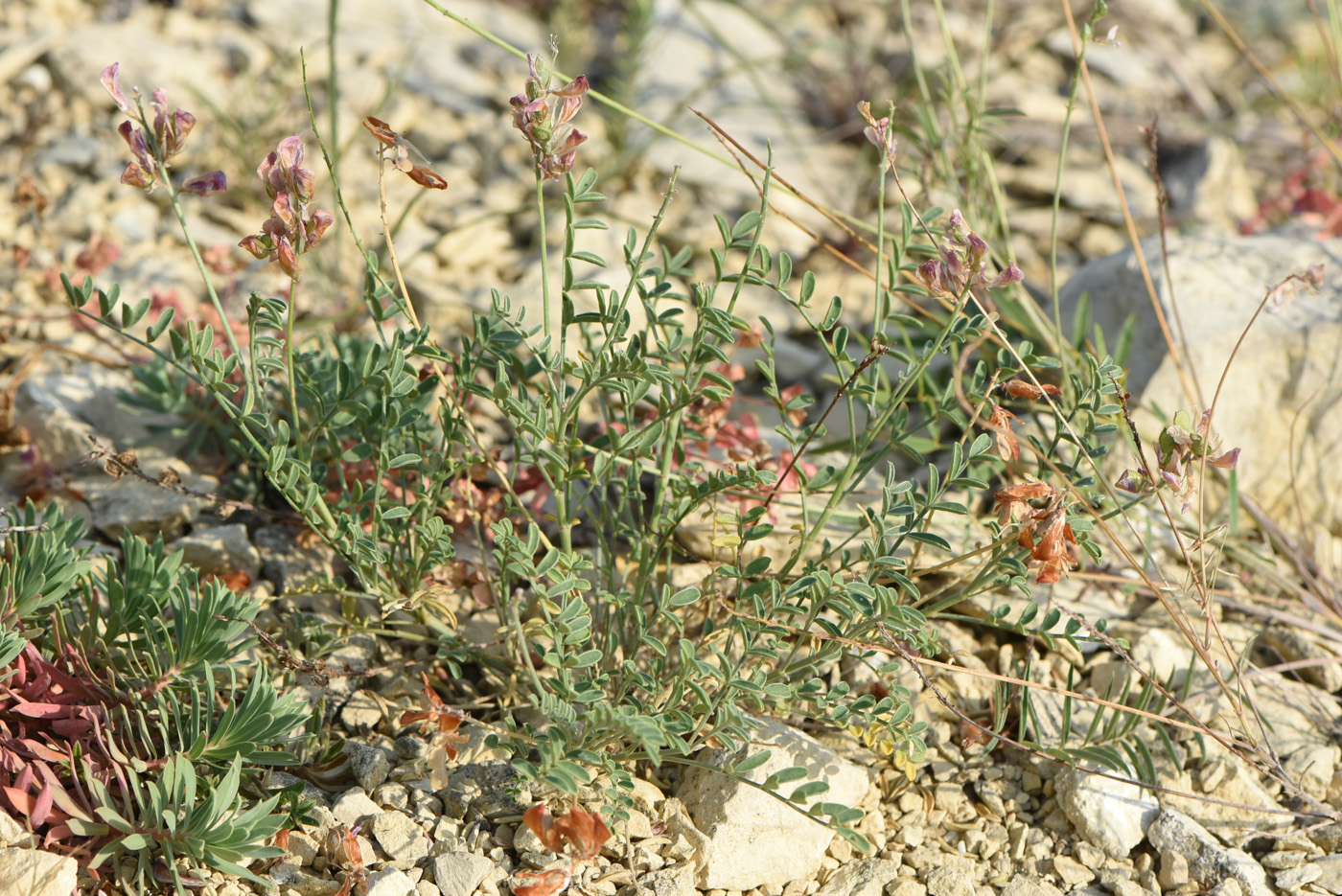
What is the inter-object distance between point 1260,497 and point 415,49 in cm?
342

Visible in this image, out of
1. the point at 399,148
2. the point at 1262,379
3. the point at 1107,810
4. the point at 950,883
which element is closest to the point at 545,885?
the point at 950,883

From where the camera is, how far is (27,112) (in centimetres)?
370

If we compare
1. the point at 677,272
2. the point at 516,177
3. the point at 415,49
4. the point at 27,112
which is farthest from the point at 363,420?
the point at 415,49

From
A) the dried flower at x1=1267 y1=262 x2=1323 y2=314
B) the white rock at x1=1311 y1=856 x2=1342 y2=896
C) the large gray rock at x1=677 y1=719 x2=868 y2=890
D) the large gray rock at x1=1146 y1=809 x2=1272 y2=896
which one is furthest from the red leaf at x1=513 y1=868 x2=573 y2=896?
the dried flower at x1=1267 y1=262 x2=1323 y2=314

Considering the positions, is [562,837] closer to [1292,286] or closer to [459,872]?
[459,872]

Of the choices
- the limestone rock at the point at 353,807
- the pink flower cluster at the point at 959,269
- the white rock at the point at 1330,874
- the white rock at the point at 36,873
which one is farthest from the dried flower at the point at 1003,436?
the white rock at the point at 36,873

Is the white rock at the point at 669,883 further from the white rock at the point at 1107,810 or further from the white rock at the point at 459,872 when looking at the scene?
the white rock at the point at 1107,810

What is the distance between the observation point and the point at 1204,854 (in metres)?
2.06

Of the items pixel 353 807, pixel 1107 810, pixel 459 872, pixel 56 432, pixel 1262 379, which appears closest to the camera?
pixel 459 872

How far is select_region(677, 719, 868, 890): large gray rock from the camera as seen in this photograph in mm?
1983

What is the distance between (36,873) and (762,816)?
A: 3.75 feet

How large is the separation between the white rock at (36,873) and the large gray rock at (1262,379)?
2375 millimetres

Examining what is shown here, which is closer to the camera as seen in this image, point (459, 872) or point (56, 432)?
point (459, 872)

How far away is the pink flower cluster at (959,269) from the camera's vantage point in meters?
1.71
